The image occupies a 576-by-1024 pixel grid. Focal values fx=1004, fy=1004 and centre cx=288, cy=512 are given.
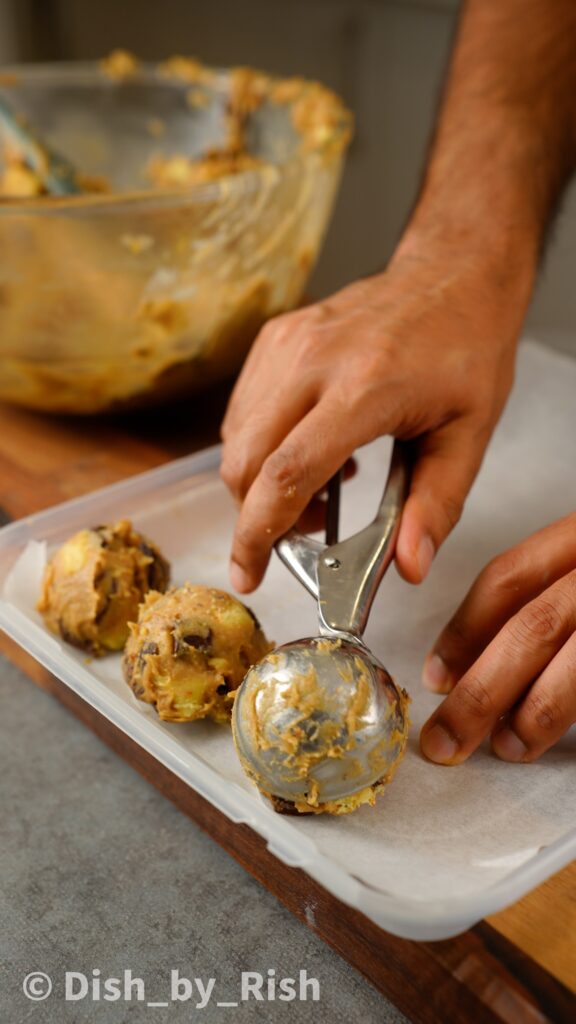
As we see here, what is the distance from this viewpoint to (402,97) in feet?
7.61

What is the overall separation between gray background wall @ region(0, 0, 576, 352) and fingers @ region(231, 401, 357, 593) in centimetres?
139

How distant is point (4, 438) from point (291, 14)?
170 cm

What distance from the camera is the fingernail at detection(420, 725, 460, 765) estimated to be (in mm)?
642

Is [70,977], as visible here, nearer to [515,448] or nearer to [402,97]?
[515,448]

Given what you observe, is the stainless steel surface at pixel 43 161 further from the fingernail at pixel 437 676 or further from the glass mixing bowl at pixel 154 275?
the fingernail at pixel 437 676

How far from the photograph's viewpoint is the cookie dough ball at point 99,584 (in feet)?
2.47

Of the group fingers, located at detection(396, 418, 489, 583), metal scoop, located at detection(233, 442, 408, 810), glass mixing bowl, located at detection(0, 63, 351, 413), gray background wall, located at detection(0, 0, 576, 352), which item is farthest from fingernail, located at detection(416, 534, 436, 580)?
gray background wall, located at detection(0, 0, 576, 352)

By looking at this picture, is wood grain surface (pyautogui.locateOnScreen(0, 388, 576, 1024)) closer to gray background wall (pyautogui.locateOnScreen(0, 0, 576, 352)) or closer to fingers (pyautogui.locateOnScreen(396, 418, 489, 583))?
fingers (pyautogui.locateOnScreen(396, 418, 489, 583))

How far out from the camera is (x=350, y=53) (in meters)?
2.35

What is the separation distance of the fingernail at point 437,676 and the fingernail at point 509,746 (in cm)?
8

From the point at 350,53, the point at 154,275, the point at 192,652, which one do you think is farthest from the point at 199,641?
the point at 350,53

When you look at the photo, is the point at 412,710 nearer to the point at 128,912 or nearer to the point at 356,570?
the point at 356,570

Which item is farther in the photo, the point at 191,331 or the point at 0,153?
the point at 0,153

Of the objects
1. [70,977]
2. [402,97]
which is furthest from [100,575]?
[402,97]
